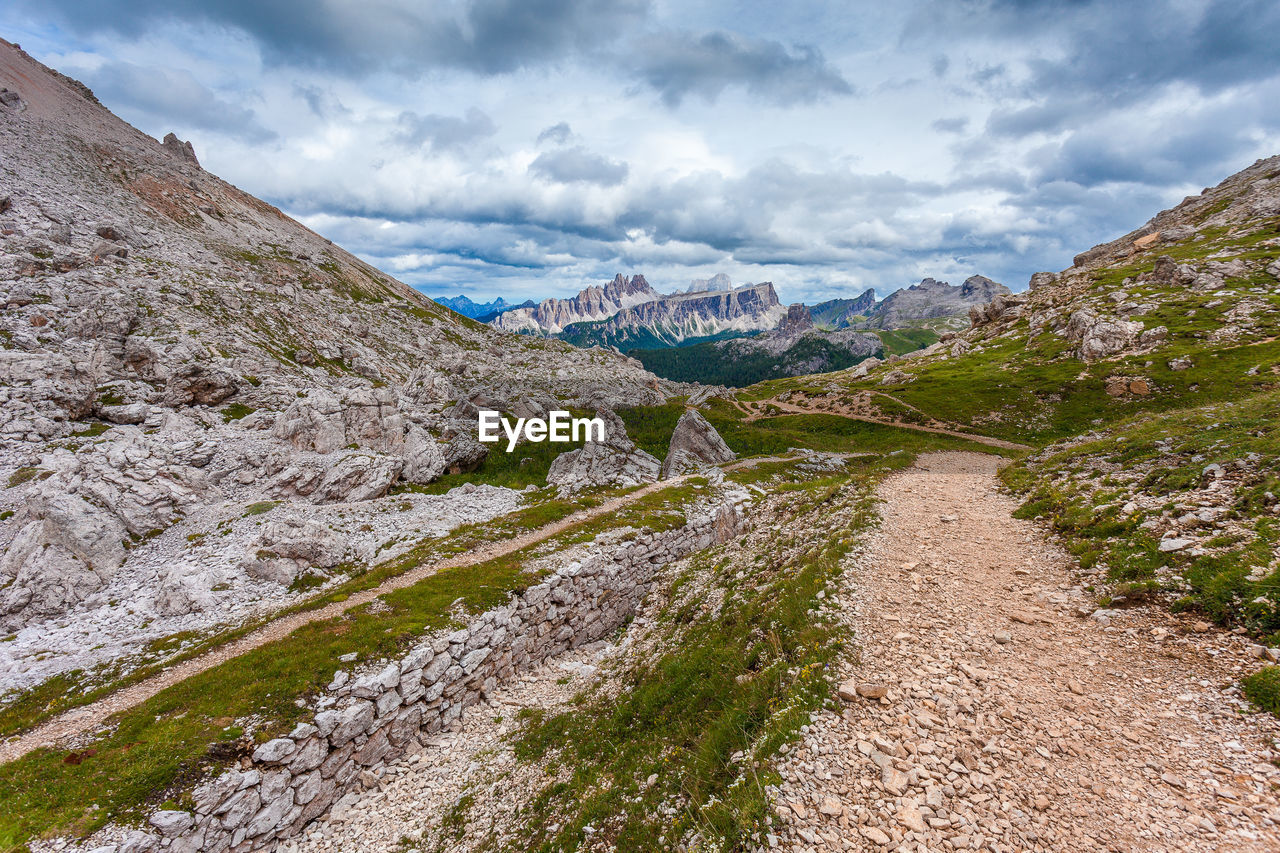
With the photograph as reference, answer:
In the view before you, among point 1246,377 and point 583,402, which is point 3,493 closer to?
point 583,402

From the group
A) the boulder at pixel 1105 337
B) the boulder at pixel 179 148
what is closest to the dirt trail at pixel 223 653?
the boulder at pixel 1105 337

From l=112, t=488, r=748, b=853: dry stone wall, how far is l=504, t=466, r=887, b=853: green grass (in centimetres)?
437

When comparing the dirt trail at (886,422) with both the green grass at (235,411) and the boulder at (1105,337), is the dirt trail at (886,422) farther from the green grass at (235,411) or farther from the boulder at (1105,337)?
the green grass at (235,411)

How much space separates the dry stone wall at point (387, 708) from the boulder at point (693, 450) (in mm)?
26287

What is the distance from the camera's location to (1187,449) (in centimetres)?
2033

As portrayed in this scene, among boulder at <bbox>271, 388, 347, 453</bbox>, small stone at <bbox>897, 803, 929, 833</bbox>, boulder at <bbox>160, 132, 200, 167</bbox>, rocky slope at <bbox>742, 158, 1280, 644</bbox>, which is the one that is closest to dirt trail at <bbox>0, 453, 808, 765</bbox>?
small stone at <bbox>897, 803, 929, 833</bbox>

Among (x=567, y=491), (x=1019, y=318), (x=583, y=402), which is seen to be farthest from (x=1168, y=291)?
(x=567, y=491)

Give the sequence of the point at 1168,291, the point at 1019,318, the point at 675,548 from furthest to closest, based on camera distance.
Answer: the point at 1019,318 → the point at 1168,291 → the point at 675,548

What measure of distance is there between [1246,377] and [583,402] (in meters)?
95.5

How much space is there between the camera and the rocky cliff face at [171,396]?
31266mm

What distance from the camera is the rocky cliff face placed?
31.3 m

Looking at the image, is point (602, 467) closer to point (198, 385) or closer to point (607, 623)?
point (607, 623)

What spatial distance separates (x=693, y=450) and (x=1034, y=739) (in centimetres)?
5174

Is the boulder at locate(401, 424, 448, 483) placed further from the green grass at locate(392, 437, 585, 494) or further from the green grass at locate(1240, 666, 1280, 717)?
the green grass at locate(1240, 666, 1280, 717)
